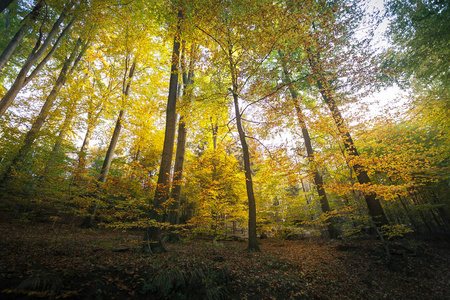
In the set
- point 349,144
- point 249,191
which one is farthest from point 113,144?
point 349,144

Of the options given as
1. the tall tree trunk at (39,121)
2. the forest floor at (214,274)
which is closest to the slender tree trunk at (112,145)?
the tall tree trunk at (39,121)

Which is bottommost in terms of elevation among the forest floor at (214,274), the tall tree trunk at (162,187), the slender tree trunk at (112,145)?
the forest floor at (214,274)

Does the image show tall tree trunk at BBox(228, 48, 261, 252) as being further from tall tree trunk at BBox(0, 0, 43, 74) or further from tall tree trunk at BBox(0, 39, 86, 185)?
tall tree trunk at BBox(0, 39, 86, 185)

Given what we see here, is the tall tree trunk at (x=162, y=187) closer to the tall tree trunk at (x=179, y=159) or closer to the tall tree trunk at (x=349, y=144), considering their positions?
the tall tree trunk at (x=179, y=159)

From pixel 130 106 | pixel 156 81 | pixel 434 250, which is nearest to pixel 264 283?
pixel 434 250

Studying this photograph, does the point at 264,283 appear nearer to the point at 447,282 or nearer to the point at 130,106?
the point at 447,282

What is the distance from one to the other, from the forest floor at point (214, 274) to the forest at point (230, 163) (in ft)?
0.12

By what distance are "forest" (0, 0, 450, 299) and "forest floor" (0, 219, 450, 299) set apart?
4 centimetres

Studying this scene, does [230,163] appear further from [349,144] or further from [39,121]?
[39,121]

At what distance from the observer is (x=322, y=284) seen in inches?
183

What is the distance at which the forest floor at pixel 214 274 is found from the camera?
2832 millimetres

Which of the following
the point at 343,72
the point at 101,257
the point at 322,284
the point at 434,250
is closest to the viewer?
the point at 101,257

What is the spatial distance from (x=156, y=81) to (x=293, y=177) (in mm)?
11292

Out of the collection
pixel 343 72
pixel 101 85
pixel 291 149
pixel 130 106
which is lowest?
pixel 291 149
